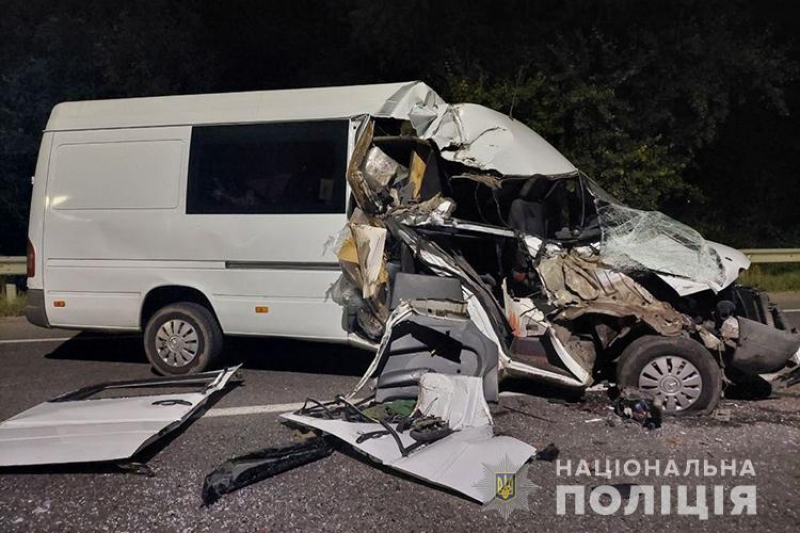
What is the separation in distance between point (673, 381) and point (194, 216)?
3973mm

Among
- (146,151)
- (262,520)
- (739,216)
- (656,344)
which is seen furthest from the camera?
(739,216)

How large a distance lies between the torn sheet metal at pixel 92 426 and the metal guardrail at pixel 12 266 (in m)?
5.25

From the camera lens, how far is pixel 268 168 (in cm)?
617

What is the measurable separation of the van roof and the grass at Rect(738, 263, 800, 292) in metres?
7.64

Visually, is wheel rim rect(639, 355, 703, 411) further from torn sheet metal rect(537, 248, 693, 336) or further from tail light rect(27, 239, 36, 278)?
tail light rect(27, 239, 36, 278)

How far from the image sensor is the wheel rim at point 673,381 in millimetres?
5125

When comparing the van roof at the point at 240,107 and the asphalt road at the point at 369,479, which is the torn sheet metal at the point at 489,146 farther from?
the asphalt road at the point at 369,479

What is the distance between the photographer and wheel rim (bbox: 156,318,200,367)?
6395 mm

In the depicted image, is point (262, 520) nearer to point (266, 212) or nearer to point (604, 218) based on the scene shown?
point (266, 212)

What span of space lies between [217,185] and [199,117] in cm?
61

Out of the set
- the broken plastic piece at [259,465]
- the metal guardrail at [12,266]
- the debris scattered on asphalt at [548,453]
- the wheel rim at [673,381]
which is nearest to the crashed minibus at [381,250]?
the wheel rim at [673,381]

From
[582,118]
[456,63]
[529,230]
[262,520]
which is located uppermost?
[456,63]

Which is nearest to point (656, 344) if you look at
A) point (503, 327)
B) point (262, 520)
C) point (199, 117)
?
point (503, 327)

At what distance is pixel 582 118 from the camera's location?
39.2ft
